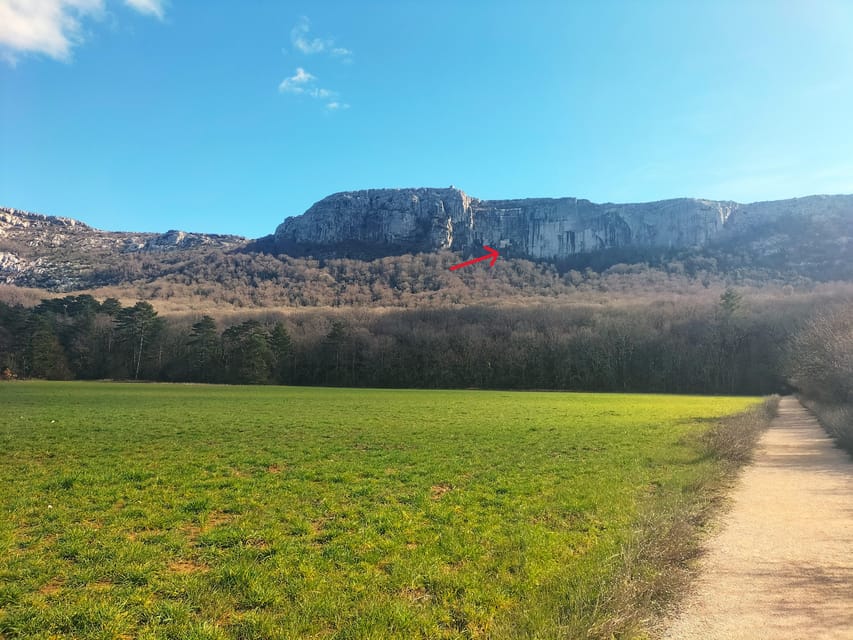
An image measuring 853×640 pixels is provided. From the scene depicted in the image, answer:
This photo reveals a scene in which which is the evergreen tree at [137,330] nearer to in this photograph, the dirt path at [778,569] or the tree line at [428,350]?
the tree line at [428,350]

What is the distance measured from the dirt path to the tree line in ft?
254

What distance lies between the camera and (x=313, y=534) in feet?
25.7

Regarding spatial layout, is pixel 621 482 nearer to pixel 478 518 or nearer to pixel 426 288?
pixel 478 518

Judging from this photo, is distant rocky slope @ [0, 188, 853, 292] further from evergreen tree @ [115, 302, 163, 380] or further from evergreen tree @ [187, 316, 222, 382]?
evergreen tree @ [187, 316, 222, 382]

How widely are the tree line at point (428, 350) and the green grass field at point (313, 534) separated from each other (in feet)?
240

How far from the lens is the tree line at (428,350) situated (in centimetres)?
8131

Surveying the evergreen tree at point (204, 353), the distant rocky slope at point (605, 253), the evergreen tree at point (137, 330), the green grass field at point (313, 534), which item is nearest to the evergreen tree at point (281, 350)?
the evergreen tree at point (204, 353)

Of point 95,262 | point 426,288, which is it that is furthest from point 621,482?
point 95,262

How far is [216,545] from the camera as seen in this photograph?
7219 millimetres

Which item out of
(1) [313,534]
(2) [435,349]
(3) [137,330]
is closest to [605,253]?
(2) [435,349]

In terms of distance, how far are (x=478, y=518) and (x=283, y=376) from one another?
88.4 m

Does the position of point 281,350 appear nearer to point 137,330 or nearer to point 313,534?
point 137,330

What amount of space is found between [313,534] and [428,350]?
89732mm

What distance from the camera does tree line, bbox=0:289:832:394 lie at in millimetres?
81312
